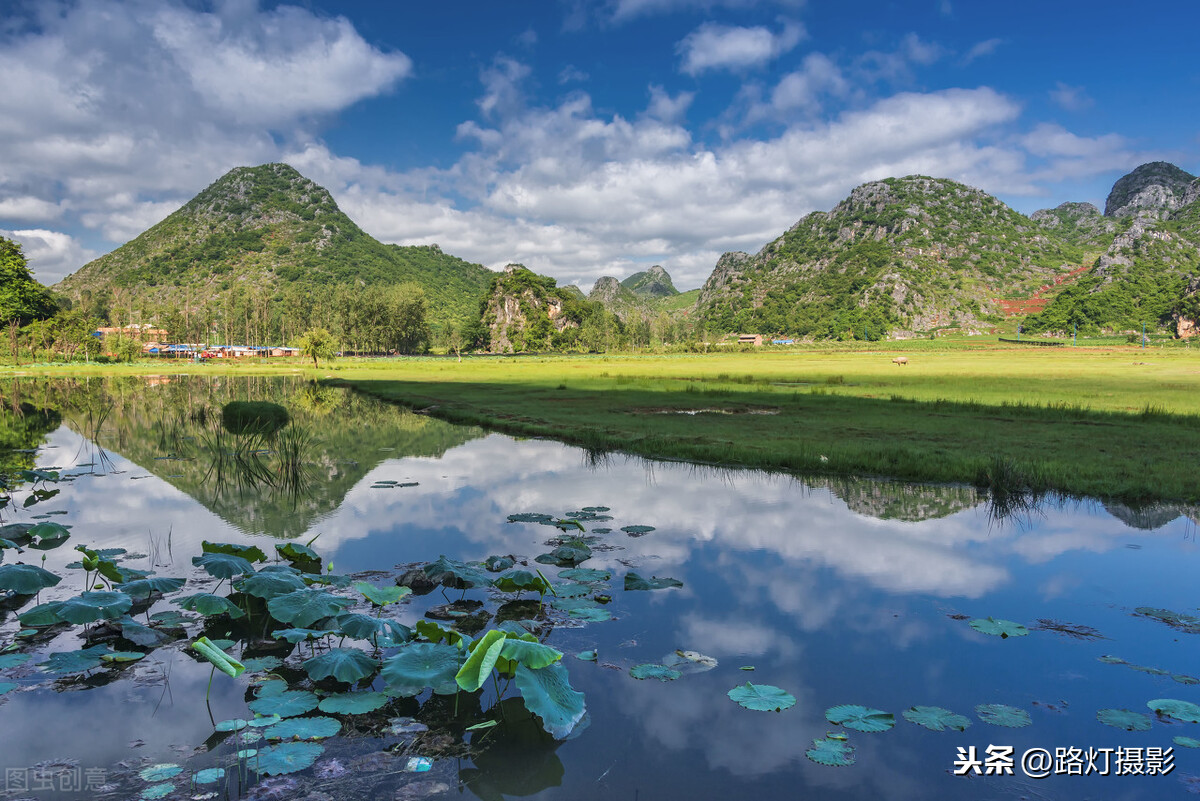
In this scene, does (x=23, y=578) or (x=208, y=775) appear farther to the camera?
(x=23, y=578)

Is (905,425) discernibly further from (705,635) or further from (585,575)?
(705,635)

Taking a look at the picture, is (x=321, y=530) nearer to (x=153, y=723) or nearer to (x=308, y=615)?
(x=308, y=615)

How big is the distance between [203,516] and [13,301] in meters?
116

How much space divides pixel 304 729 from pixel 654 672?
9.46 ft

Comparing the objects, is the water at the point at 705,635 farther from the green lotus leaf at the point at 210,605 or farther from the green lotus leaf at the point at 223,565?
the green lotus leaf at the point at 223,565

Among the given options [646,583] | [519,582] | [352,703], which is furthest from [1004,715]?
[352,703]

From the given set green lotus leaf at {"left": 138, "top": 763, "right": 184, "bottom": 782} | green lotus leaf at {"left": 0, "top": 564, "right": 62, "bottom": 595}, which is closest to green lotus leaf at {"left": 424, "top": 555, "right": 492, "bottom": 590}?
green lotus leaf at {"left": 138, "top": 763, "right": 184, "bottom": 782}

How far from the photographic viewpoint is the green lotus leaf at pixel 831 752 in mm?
4344

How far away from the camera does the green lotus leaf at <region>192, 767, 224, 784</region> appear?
3962mm

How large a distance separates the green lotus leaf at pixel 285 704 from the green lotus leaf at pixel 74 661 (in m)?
1.88

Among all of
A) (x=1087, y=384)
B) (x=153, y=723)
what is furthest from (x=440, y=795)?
(x=1087, y=384)

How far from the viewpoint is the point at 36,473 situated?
1493 cm

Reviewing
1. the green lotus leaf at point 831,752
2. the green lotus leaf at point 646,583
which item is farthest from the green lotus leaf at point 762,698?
the green lotus leaf at point 646,583

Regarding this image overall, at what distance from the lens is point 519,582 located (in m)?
7.03
